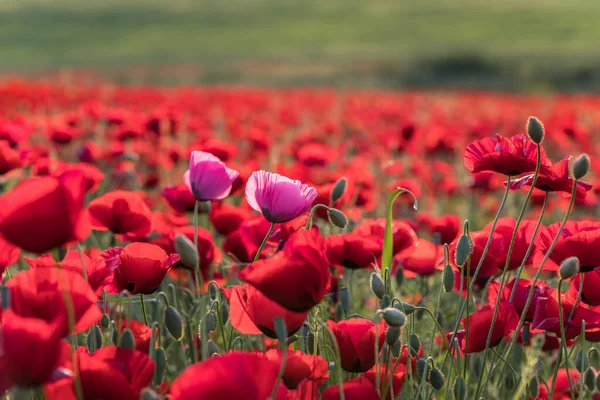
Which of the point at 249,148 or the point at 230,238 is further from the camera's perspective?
the point at 249,148

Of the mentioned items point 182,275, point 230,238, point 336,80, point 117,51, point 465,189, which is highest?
point 230,238

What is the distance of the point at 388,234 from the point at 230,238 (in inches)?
15.7

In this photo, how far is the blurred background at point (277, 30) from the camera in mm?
31234

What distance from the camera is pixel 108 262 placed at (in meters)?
1.08

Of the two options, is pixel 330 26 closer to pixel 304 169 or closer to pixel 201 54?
pixel 201 54

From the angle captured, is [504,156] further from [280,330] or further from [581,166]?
[280,330]

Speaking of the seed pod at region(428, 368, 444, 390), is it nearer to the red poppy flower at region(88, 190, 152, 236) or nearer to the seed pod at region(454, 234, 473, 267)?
the seed pod at region(454, 234, 473, 267)

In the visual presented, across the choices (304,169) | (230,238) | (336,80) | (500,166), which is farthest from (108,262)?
(336,80)

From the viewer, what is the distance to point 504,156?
3.68 ft

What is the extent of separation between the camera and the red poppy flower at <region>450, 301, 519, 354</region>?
111cm

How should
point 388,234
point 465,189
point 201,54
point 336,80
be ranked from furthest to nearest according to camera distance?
point 201,54, point 336,80, point 465,189, point 388,234

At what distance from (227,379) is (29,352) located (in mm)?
185

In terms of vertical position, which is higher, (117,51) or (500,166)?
(500,166)

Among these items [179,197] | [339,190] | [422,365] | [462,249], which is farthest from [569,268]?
[179,197]
